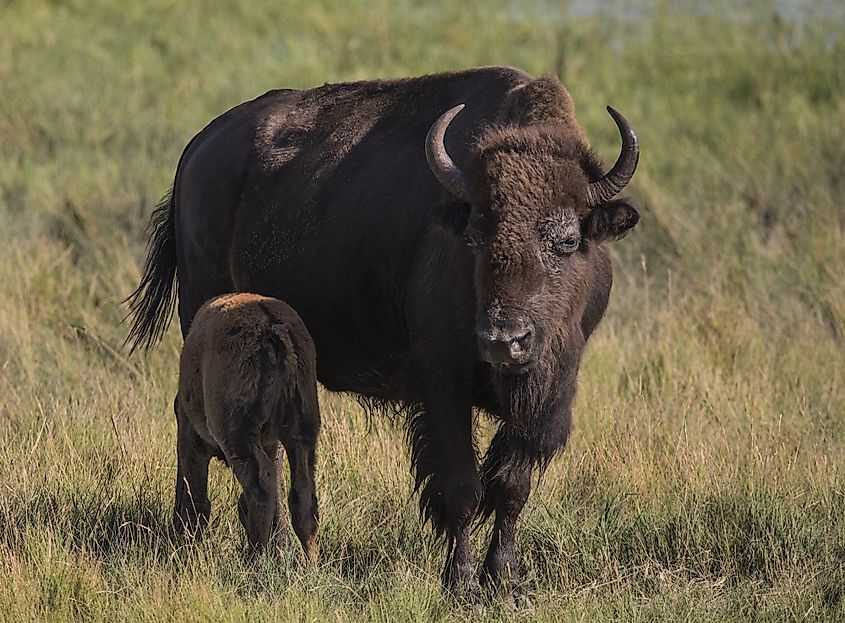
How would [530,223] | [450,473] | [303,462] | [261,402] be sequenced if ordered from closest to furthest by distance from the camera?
[530,223], [261,402], [303,462], [450,473]

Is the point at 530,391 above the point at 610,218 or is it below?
below

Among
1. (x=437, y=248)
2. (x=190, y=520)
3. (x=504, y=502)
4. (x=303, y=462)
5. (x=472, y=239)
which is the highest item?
(x=472, y=239)

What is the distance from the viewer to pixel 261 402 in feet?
17.1

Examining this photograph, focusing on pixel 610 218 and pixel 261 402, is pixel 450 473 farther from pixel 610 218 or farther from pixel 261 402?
pixel 610 218

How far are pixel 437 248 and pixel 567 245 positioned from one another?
2.22 ft

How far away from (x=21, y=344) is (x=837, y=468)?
183 inches

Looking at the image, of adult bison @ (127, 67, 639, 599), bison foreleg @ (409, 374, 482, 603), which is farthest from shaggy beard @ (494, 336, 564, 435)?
bison foreleg @ (409, 374, 482, 603)

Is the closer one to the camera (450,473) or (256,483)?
(256,483)

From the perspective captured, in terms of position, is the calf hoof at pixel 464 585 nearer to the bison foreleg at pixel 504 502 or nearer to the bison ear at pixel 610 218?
the bison foreleg at pixel 504 502

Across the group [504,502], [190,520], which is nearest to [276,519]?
[190,520]

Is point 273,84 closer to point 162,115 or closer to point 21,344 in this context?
point 162,115

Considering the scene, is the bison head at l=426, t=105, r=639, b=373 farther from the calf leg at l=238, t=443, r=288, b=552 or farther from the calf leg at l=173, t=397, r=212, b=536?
the calf leg at l=173, t=397, r=212, b=536

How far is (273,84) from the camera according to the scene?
1526cm

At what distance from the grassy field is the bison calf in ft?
0.82
